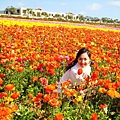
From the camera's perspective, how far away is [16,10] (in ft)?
333

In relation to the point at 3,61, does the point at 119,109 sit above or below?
below

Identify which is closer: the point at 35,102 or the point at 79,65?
the point at 35,102

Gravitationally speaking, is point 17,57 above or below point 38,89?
above

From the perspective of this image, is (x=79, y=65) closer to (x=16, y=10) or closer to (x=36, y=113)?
(x=36, y=113)

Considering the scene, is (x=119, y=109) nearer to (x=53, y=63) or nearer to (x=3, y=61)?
(x=53, y=63)

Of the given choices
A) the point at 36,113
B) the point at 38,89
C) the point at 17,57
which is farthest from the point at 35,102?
the point at 17,57

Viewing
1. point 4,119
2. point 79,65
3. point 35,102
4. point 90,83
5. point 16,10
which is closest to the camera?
point 4,119

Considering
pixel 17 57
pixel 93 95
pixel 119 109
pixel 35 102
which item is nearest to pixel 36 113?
pixel 35 102

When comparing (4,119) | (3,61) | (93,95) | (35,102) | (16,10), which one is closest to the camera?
(4,119)

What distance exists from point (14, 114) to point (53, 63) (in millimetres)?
1784

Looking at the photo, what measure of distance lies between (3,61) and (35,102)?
226cm

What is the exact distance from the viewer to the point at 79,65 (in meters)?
5.04

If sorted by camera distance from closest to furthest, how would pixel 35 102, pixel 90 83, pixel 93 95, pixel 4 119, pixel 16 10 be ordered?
1. pixel 4 119
2. pixel 35 102
3. pixel 90 83
4. pixel 93 95
5. pixel 16 10

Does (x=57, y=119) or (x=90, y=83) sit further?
(x=90, y=83)
